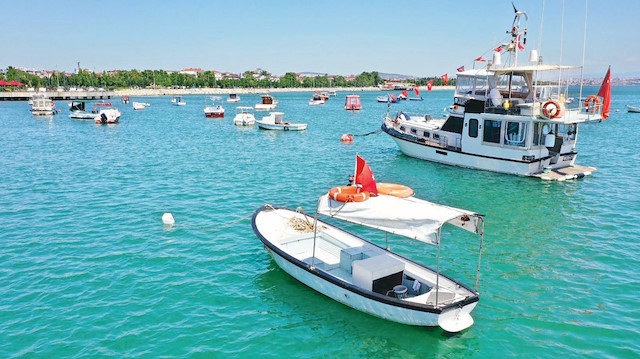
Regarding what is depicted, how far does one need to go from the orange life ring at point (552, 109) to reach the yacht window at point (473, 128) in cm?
462

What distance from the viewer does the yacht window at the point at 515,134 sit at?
2899 cm

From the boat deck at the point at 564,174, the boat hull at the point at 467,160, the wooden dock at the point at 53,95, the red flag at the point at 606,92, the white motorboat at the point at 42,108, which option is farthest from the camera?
the wooden dock at the point at 53,95

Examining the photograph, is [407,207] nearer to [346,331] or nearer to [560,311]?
[346,331]

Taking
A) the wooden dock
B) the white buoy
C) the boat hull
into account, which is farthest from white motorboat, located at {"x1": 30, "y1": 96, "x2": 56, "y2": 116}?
the white buoy

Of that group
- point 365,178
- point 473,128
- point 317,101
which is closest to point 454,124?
point 473,128

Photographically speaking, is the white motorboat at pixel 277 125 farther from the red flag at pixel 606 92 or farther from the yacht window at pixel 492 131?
the red flag at pixel 606 92

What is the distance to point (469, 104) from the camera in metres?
31.1

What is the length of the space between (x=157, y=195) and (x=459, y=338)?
20427 millimetres

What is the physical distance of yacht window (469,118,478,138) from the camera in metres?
30.9

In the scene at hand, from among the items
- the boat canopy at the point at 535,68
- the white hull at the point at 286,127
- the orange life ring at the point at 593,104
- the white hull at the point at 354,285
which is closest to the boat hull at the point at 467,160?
the orange life ring at the point at 593,104

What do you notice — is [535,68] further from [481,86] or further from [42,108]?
[42,108]

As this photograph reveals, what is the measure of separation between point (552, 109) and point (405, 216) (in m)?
20.9

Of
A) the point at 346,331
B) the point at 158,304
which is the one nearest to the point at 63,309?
the point at 158,304

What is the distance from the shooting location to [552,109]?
27547 mm
